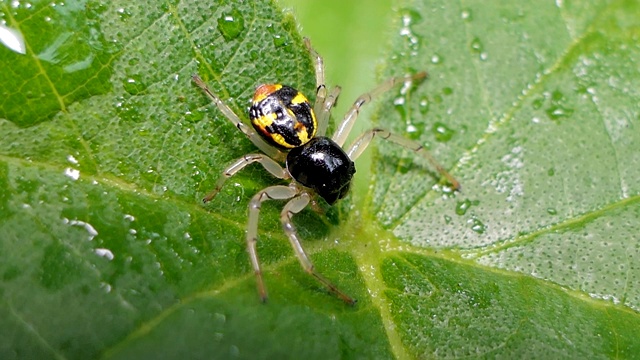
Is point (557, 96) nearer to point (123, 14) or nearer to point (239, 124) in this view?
point (239, 124)

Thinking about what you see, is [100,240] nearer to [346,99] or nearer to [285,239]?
[285,239]

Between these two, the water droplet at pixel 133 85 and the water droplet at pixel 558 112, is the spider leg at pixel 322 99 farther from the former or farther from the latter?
the water droplet at pixel 558 112

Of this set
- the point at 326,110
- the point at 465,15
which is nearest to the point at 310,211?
Result: the point at 326,110

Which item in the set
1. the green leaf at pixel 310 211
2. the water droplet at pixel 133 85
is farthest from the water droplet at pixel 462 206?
the water droplet at pixel 133 85

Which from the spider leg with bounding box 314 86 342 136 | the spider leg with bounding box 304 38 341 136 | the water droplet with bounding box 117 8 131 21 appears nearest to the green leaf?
the water droplet with bounding box 117 8 131 21

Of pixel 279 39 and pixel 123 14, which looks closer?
pixel 123 14
